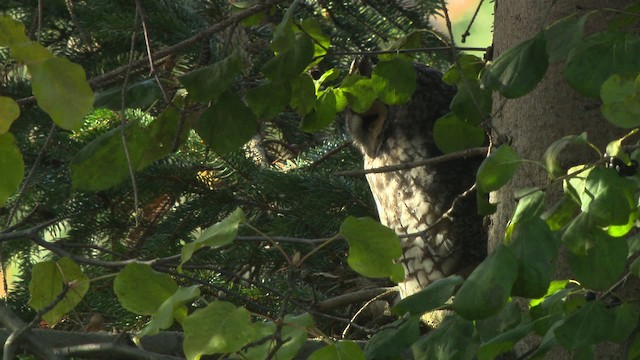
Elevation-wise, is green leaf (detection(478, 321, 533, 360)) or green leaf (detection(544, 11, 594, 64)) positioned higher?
green leaf (detection(544, 11, 594, 64))

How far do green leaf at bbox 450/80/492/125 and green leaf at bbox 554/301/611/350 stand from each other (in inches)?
12.0

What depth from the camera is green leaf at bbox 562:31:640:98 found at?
95 centimetres

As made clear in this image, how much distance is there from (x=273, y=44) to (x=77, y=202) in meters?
1.25

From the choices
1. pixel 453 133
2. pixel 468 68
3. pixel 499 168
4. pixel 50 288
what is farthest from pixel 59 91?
pixel 468 68

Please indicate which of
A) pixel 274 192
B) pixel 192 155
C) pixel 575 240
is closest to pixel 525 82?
pixel 575 240

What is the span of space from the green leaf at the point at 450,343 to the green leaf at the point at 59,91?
408 mm

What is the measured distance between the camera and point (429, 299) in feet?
3.12

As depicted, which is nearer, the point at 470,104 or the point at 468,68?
the point at 470,104

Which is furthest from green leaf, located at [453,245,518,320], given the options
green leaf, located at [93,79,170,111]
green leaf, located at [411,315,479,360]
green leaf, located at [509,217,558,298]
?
green leaf, located at [93,79,170,111]

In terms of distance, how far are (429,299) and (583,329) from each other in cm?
14

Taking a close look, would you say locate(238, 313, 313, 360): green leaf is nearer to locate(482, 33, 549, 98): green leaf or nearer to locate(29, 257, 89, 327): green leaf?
locate(29, 257, 89, 327): green leaf

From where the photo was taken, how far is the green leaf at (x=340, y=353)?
864 mm

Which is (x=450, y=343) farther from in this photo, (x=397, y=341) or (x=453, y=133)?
(x=453, y=133)

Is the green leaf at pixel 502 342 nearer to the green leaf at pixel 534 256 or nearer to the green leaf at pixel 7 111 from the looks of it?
the green leaf at pixel 534 256
